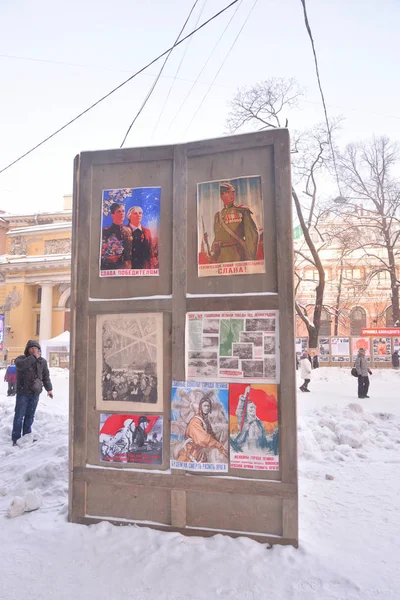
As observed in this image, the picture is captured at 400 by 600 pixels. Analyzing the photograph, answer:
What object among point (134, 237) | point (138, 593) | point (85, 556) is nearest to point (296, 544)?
point (138, 593)

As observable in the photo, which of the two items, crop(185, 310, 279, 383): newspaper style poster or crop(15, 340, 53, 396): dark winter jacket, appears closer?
crop(185, 310, 279, 383): newspaper style poster

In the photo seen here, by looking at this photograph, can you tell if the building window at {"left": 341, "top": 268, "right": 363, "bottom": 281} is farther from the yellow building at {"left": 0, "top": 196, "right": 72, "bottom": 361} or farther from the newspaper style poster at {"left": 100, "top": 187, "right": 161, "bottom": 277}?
the newspaper style poster at {"left": 100, "top": 187, "right": 161, "bottom": 277}

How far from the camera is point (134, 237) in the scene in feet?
14.5

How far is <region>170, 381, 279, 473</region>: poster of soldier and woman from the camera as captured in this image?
391 centimetres

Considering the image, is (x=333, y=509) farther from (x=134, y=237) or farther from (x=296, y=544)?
(x=134, y=237)

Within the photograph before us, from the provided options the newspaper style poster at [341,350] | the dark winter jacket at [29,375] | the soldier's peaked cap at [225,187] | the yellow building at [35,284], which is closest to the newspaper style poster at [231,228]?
the soldier's peaked cap at [225,187]

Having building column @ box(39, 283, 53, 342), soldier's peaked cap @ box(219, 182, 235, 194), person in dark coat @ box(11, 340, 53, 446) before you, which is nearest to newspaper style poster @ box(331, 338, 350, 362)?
person in dark coat @ box(11, 340, 53, 446)

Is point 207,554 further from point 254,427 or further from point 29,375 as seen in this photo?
point 29,375

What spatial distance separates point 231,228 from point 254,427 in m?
1.87

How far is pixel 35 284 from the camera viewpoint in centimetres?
4947

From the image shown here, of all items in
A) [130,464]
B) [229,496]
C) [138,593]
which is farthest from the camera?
[130,464]

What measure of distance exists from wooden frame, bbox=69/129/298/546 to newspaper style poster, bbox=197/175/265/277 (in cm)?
8

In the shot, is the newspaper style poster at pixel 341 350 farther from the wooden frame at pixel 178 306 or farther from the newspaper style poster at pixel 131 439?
the newspaper style poster at pixel 131 439

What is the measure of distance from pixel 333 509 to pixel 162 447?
201cm
